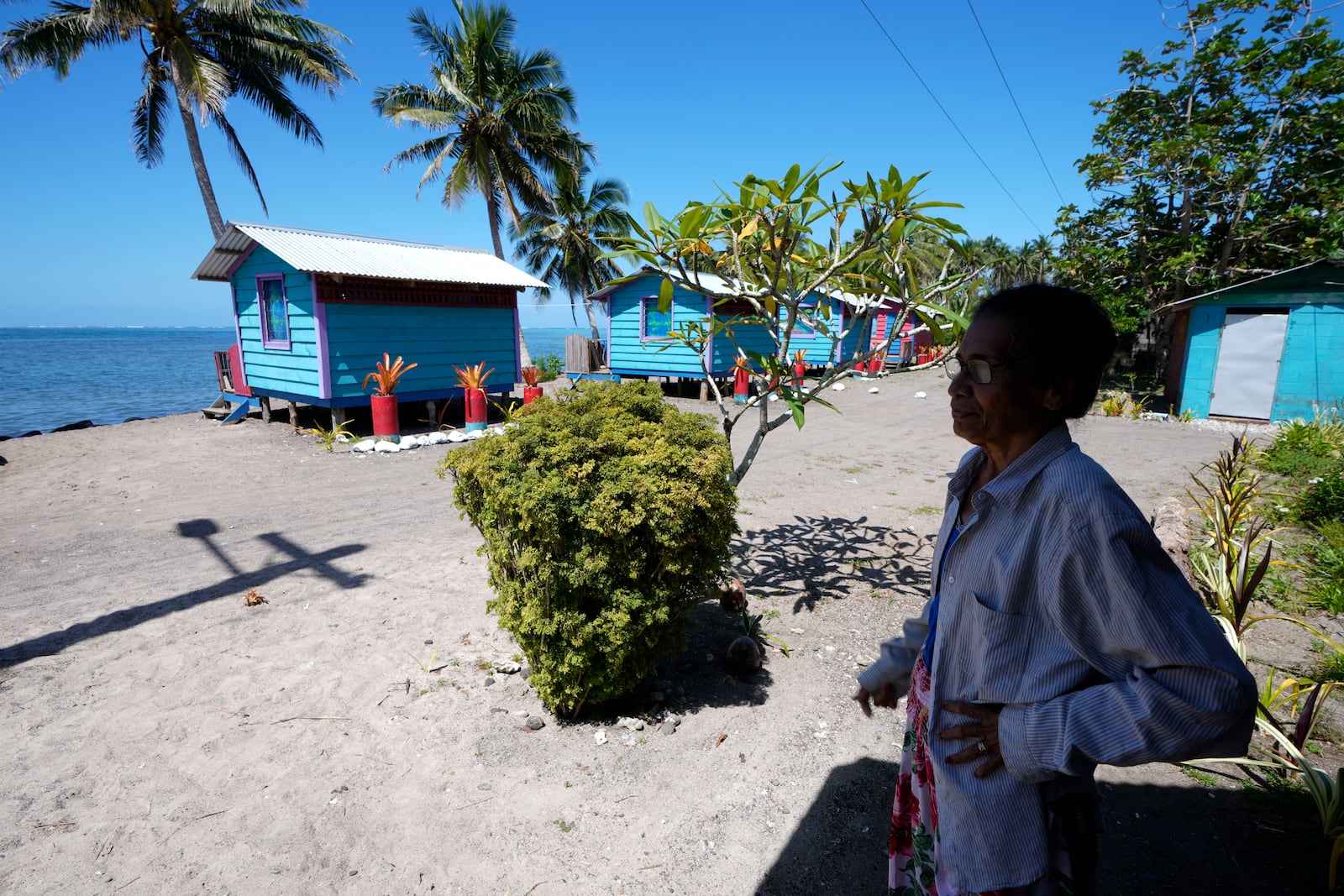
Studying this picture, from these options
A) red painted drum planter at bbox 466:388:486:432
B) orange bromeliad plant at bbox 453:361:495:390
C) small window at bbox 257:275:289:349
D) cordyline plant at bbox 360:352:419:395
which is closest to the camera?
cordyline plant at bbox 360:352:419:395

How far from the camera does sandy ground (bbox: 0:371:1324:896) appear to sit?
94.5 inches

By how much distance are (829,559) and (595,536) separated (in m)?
3.07

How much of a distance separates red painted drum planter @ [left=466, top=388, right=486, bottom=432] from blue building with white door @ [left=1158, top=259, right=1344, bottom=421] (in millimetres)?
14576

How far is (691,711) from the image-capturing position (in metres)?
3.31

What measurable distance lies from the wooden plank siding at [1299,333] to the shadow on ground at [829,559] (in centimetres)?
1216

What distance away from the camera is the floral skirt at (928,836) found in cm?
132

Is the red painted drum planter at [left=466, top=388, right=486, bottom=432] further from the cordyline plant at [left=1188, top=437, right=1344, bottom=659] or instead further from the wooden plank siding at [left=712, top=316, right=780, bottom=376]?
the cordyline plant at [left=1188, top=437, right=1344, bottom=659]

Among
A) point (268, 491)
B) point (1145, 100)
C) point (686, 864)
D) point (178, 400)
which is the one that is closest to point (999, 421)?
point (686, 864)

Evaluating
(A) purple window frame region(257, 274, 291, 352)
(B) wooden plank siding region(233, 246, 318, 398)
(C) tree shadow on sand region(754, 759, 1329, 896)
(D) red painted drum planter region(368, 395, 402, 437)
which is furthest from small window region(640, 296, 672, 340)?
(C) tree shadow on sand region(754, 759, 1329, 896)

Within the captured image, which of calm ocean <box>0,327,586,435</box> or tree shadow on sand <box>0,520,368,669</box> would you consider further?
calm ocean <box>0,327,586,435</box>

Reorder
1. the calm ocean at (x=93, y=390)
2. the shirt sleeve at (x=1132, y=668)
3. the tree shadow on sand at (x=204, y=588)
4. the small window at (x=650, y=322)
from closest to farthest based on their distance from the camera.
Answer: the shirt sleeve at (x=1132, y=668), the tree shadow on sand at (x=204, y=588), the small window at (x=650, y=322), the calm ocean at (x=93, y=390)

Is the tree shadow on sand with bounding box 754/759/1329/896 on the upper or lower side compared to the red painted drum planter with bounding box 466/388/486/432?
lower

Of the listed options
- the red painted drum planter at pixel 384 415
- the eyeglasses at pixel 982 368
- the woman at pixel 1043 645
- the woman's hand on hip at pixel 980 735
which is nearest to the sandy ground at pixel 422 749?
the woman at pixel 1043 645

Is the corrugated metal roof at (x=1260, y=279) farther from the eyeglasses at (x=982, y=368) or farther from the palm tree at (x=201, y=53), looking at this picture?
the palm tree at (x=201, y=53)
